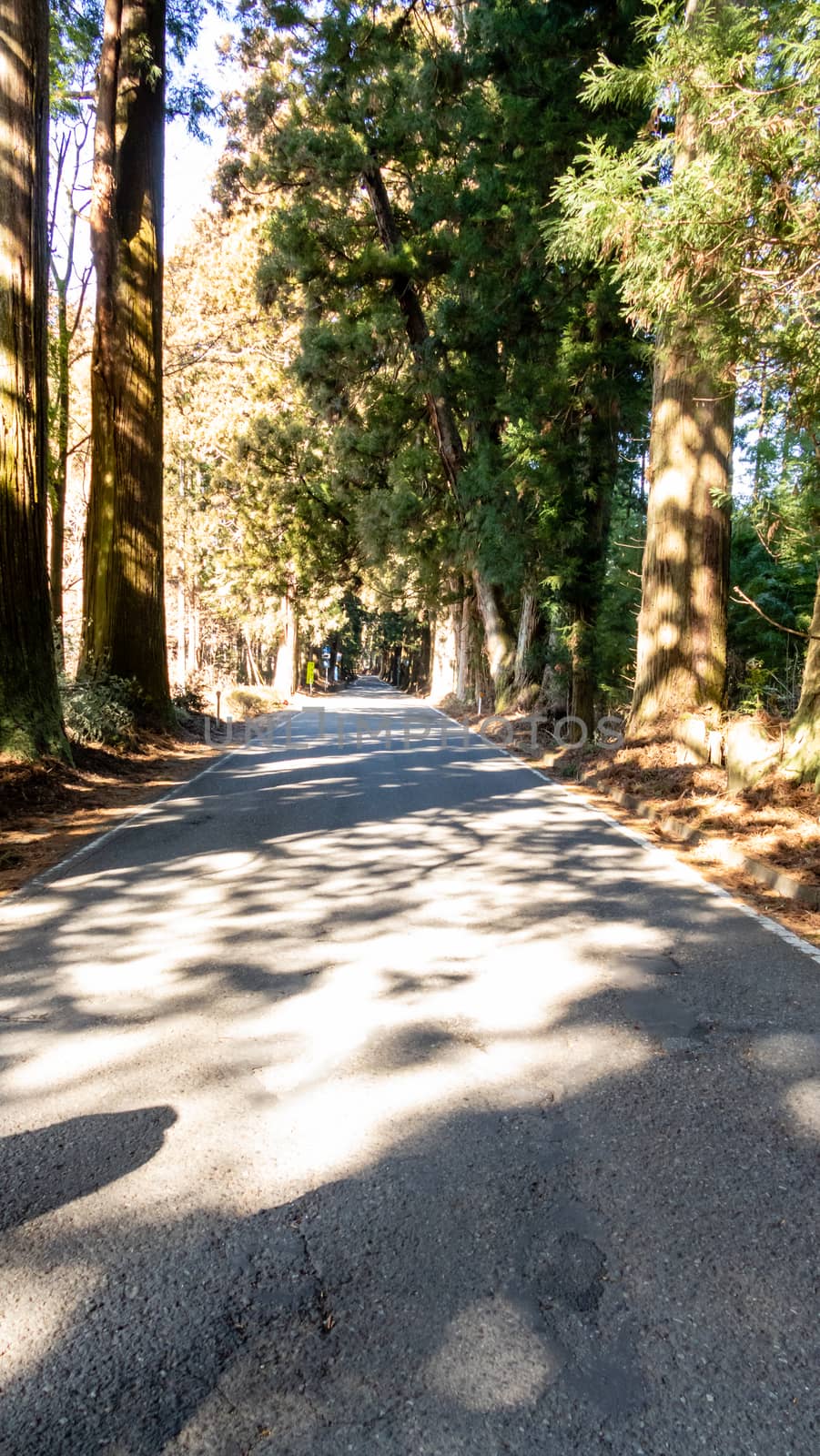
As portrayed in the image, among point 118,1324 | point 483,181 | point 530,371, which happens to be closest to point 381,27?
point 483,181

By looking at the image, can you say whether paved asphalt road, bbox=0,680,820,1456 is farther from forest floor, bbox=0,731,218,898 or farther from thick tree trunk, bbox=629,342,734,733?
thick tree trunk, bbox=629,342,734,733

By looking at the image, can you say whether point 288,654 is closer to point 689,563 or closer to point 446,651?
point 446,651

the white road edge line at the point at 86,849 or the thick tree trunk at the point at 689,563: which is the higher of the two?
the thick tree trunk at the point at 689,563

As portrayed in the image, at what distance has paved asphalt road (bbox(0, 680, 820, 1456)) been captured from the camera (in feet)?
7.18

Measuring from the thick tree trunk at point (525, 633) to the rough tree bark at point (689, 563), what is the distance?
33.9ft

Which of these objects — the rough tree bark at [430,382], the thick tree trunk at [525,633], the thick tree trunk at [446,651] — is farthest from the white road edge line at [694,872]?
the thick tree trunk at [446,651]

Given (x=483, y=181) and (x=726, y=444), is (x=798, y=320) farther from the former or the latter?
(x=483, y=181)

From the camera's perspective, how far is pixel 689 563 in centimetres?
1312

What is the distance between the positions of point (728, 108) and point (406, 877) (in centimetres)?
579

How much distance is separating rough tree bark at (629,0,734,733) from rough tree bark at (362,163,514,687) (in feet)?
34.7

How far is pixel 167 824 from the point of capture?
969 cm

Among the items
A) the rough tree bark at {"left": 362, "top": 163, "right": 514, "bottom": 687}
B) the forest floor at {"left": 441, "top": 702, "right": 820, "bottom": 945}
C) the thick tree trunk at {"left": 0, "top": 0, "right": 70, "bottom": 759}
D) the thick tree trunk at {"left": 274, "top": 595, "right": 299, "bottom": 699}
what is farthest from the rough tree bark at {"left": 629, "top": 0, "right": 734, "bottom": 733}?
the thick tree trunk at {"left": 274, "top": 595, "right": 299, "bottom": 699}

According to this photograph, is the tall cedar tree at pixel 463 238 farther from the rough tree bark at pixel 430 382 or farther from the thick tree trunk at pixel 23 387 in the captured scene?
the thick tree trunk at pixel 23 387

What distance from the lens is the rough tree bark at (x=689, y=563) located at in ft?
42.7
